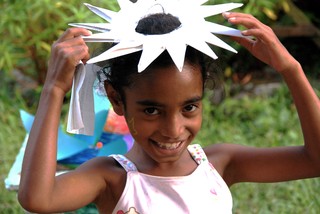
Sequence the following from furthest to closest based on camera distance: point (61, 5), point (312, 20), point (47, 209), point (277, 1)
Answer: point (312, 20)
point (277, 1)
point (61, 5)
point (47, 209)

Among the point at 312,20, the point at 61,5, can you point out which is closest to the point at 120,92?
the point at 61,5

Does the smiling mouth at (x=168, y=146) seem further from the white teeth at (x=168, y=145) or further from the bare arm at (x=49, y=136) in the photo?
the bare arm at (x=49, y=136)

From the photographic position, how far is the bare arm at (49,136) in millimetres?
2098

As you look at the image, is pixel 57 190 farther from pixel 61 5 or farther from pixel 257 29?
pixel 61 5

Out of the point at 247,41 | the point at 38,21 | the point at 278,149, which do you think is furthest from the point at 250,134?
the point at 247,41

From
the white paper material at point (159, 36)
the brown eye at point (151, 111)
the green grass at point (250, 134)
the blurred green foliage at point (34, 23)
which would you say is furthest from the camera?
the blurred green foliage at point (34, 23)

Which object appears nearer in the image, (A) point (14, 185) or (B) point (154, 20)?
(B) point (154, 20)

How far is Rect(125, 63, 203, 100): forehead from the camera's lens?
2162 millimetres

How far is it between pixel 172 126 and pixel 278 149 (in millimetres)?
491

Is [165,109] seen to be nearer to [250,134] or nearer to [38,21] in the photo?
[250,134]

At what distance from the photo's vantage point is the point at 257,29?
223 cm

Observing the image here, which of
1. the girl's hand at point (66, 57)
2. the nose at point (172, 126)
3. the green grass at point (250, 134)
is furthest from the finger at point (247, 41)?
the green grass at point (250, 134)

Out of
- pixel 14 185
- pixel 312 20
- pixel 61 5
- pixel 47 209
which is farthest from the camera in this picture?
pixel 312 20

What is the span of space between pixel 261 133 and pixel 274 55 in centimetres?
256
